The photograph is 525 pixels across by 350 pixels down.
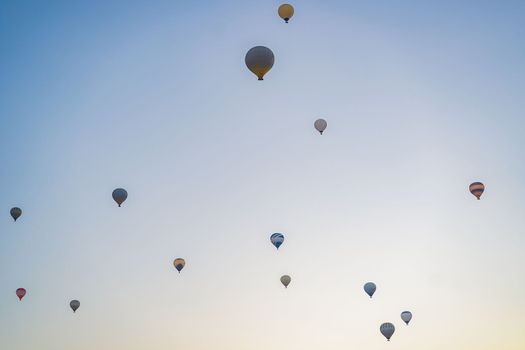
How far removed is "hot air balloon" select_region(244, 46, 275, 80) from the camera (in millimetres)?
18438

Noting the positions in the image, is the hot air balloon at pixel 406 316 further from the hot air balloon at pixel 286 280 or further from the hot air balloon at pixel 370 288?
the hot air balloon at pixel 286 280

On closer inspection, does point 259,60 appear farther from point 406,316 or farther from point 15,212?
point 406,316

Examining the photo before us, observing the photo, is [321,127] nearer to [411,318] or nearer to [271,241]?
[271,241]

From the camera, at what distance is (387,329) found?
28.6 metres

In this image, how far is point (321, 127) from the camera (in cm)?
2627

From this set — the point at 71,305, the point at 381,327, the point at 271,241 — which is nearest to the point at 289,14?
the point at 271,241

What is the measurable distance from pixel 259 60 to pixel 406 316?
21014mm

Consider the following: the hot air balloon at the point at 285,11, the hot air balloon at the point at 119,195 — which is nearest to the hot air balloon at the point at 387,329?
the hot air balloon at the point at 119,195

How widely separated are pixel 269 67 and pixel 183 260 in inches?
674

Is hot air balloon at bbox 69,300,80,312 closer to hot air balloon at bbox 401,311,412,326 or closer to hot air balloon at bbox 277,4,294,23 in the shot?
hot air balloon at bbox 401,311,412,326

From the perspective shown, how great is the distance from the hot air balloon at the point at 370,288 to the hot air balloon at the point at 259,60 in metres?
17.6

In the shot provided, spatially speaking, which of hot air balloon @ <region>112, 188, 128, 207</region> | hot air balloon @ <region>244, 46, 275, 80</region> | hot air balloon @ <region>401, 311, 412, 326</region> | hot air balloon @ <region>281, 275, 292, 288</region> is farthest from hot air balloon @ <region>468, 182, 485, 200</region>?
hot air balloon @ <region>112, 188, 128, 207</region>

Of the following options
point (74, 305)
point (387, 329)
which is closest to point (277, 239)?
point (387, 329)

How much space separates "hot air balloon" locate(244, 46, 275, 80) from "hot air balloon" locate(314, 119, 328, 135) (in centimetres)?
809
